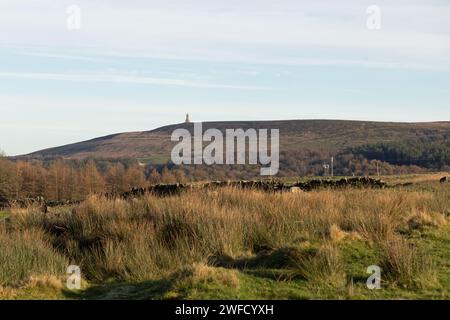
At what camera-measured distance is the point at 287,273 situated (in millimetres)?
8891

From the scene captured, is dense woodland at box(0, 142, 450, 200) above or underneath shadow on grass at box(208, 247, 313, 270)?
underneath

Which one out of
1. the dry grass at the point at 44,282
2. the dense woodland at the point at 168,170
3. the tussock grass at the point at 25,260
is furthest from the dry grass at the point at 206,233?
the dense woodland at the point at 168,170

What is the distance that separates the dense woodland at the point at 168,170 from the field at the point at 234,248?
1097cm

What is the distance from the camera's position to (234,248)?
37.7 ft

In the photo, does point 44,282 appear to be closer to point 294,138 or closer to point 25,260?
point 25,260

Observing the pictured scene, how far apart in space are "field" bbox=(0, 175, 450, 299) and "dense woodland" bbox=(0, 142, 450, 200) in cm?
1097

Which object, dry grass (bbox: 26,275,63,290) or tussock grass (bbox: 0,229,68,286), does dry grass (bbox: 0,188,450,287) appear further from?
dry grass (bbox: 26,275,63,290)

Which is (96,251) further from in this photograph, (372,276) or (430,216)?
(430,216)

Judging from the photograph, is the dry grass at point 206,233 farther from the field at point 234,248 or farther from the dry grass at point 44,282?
the dry grass at point 44,282

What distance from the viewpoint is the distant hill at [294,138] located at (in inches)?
Answer: 4867

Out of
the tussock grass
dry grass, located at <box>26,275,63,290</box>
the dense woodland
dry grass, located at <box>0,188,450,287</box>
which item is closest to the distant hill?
the dense woodland

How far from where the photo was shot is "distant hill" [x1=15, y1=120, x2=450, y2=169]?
124 meters
